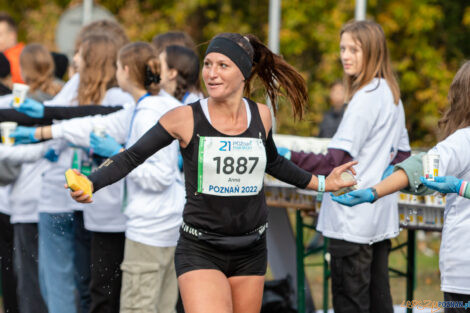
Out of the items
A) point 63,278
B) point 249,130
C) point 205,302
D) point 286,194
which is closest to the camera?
point 205,302

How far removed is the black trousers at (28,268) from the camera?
5852mm

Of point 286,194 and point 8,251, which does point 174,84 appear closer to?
point 286,194

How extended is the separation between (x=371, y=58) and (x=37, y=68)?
2.68 meters

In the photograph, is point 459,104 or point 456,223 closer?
point 456,223

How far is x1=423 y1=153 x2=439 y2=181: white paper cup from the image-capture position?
12.5 ft

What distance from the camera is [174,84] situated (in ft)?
18.8

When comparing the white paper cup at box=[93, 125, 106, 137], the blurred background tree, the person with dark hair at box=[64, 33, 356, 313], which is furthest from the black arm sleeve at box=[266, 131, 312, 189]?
the blurred background tree

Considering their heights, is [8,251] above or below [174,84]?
below

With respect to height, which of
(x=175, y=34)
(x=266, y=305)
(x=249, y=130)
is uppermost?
(x=175, y=34)

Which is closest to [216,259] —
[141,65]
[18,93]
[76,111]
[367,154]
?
[367,154]

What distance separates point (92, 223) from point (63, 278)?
0.66 m

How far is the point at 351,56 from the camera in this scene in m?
4.88

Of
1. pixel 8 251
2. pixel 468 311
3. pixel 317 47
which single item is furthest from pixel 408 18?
pixel 468 311

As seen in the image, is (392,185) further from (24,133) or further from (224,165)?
(24,133)
